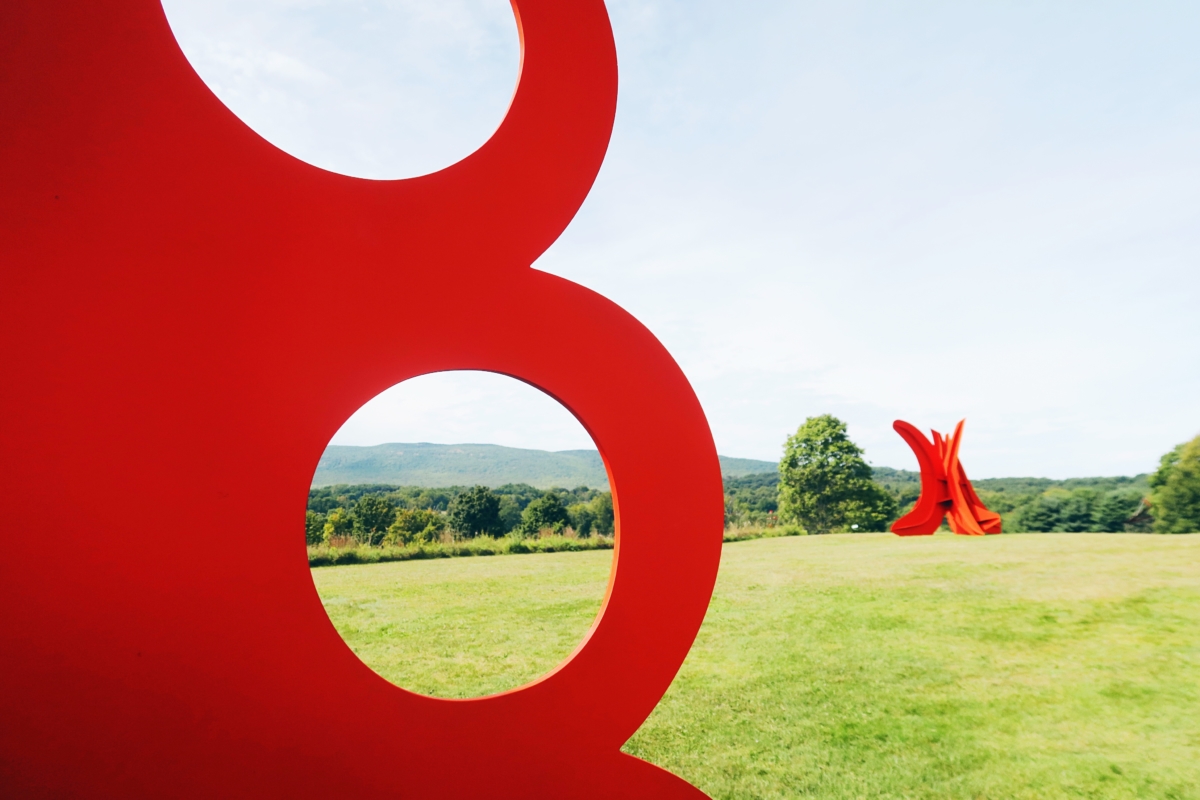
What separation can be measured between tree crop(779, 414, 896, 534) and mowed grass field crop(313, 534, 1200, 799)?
64.4 ft

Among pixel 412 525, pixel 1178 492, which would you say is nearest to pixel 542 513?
pixel 412 525

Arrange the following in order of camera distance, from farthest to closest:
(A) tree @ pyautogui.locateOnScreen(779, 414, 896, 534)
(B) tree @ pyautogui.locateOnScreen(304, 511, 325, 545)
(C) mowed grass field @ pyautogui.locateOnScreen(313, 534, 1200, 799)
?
(A) tree @ pyautogui.locateOnScreen(779, 414, 896, 534), (B) tree @ pyautogui.locateOnScreen(304, 511, 325, 545), (C) mowed grass field @ pyautogui.locateOnScreen(313, 534, 1200, 799)

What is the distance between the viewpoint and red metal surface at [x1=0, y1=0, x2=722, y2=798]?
2.09 metres

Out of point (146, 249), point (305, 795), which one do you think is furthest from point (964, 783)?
point (146, 249)

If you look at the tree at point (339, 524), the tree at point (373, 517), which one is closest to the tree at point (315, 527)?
the tree at point (339, 524)

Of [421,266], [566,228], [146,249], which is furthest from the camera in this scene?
[566,228]

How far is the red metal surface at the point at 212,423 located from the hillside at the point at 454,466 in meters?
46.3

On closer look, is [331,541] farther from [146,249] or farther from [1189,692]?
[1189,692]

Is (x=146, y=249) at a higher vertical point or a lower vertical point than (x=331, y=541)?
higher

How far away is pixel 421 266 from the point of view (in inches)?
101

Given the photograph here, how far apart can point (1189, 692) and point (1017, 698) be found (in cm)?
152

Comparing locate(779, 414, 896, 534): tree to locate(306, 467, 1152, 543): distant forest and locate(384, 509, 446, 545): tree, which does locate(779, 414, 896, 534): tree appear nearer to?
locate(306, 467, 1152, 543): distant forest

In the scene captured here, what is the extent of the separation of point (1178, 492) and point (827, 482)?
1286 cm

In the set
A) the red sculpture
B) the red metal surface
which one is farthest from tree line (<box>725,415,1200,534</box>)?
the red metal surface
